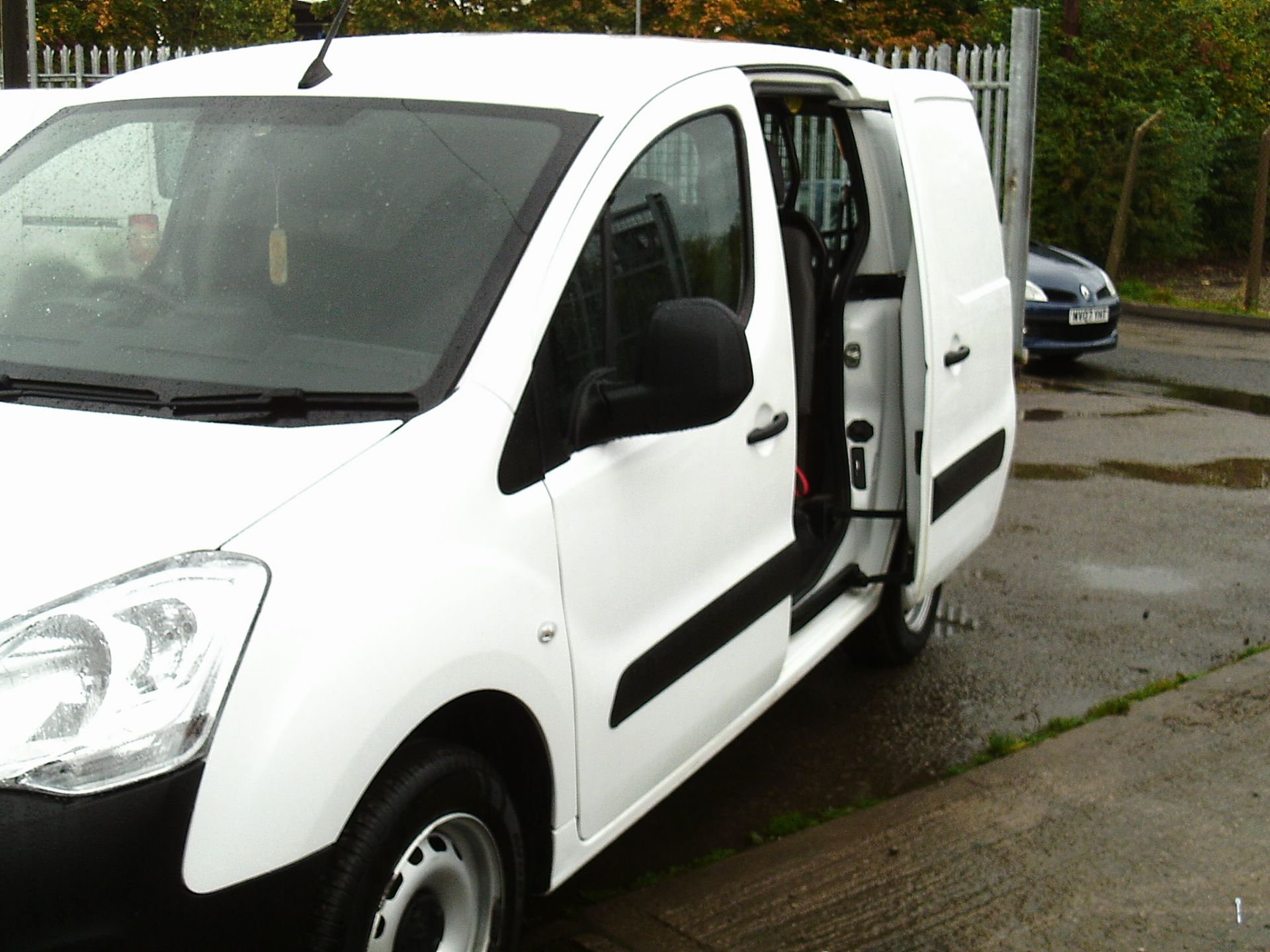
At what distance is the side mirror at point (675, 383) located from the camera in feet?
9.50

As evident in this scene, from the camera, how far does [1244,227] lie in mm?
22000

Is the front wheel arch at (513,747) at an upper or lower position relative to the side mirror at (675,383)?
lower

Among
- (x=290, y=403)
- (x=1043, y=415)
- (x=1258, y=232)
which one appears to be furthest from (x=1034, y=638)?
(x=1258, y=232)

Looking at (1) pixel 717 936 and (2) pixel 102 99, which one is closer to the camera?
(1) pixel 717 936

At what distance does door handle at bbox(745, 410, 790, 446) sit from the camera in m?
3.58

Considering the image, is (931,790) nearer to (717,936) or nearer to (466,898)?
(717,936)

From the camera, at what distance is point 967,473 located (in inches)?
197

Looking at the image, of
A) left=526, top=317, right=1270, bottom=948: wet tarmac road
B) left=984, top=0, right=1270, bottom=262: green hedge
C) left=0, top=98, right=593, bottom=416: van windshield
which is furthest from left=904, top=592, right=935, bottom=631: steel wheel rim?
left=984, top=0, right=1270, bottom=262: green hedge

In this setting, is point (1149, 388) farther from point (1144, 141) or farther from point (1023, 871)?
point (1023, 871)

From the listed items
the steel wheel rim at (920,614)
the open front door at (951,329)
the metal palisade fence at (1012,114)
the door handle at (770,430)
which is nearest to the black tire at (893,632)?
the steel wheel rim at (920,614)

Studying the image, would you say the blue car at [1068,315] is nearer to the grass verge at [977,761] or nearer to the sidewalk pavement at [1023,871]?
the grass verge at [977,761]

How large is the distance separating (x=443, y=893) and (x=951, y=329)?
8.70ft

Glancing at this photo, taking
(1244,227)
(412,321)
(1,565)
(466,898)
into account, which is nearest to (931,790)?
(466,898)

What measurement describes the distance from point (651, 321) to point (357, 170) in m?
0.75
